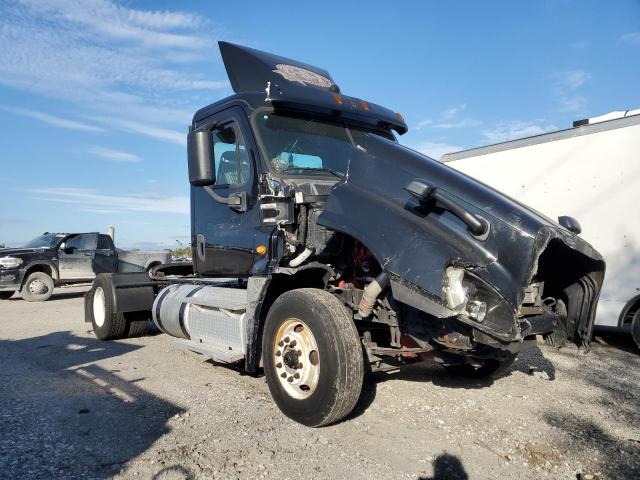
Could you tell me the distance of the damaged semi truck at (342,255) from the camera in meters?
3.05

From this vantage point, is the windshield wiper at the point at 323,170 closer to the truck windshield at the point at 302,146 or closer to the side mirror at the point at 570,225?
the truck windshield at the point at 302,146

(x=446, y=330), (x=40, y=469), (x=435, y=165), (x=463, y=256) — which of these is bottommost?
(x=40, y=469)

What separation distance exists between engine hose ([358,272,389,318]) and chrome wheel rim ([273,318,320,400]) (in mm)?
432

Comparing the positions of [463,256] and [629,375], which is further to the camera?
[629,375]

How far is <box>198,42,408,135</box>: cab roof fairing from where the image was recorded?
4.57m

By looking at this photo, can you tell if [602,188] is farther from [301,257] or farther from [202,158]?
[202,158]

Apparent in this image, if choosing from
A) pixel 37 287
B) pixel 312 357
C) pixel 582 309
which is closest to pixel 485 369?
pixel 582 309

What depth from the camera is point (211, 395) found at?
443 centimetres

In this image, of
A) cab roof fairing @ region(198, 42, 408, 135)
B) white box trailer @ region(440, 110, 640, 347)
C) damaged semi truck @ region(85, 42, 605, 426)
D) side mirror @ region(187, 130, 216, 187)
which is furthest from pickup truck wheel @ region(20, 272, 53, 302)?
white box trailer @ region(440, 110, 640, 347)

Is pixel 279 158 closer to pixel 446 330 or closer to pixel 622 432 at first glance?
pixel 446 330

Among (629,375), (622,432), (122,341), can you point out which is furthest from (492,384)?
(122,341)

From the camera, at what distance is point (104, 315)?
7.04m

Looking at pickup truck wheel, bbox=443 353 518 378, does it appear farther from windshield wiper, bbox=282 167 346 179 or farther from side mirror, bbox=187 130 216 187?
side mirror, bbox=187 130 216 187

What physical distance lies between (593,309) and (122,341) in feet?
20.2
